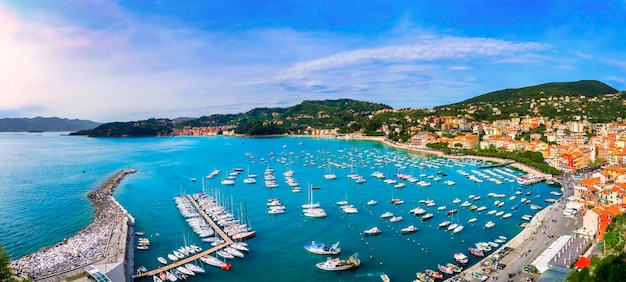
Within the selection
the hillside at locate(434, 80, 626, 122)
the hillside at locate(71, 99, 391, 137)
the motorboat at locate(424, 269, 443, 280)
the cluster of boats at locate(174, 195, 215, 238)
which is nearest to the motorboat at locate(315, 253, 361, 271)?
the motorboat at locate(424, 269, 443, 280)

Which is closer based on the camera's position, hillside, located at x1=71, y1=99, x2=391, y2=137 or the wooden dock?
the wooden dock

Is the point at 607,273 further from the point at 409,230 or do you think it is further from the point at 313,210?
the point at 313,210

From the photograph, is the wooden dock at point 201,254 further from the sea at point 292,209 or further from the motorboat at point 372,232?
the motorboat at point 372,232

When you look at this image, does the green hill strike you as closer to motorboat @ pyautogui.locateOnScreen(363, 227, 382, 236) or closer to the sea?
the sea

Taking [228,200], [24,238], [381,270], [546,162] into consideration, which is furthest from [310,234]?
[546,162]

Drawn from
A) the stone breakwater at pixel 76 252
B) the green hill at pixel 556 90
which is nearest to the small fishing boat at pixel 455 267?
the stone breakwater at pixel 76 252

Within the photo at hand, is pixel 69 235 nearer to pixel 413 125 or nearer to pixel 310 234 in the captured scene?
pixel 310 234
